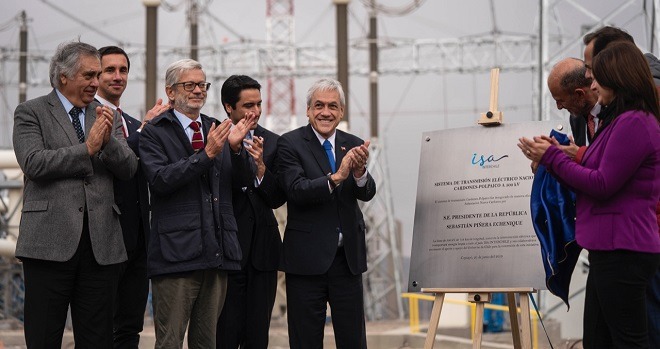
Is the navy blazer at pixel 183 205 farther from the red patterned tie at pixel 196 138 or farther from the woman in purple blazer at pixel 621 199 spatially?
the woman in purple blazer at pixel 621 199

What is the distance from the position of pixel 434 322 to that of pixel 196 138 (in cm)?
159

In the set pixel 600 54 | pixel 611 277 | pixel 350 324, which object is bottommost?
pixel 350 324

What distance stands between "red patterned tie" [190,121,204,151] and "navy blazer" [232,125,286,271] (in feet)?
1.52

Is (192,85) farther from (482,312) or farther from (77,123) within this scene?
(482,312)

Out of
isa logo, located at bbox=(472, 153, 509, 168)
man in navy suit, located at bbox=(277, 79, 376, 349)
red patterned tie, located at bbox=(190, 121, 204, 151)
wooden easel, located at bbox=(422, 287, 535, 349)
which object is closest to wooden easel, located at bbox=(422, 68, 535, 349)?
wooden easel, located at bbox=(422, 287, 535, 349)

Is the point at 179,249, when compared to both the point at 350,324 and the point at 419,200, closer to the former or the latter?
the point at 350,324

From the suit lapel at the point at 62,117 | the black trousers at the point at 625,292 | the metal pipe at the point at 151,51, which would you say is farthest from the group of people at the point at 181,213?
the metal pipe at the point at 151,51

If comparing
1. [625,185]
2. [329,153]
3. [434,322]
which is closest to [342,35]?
[329,153]

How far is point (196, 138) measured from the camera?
16.1ft

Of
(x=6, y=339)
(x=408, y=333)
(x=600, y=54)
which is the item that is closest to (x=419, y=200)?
(x=600, y=54)

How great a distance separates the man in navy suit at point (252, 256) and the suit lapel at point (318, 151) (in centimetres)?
23

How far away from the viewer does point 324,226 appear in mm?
5168

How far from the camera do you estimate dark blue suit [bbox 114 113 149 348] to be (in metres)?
5.14

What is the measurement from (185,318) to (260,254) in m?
0.75
